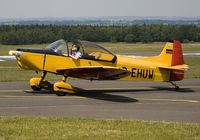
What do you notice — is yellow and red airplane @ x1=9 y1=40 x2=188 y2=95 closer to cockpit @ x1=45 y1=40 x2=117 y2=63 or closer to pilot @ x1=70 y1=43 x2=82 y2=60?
cockpit @ x1=45 y1=40 x2=117 y2=63

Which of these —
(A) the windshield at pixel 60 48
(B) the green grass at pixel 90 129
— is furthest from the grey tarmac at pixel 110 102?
(A) the windshield at pixel 60 48

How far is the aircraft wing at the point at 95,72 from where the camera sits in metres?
11.7

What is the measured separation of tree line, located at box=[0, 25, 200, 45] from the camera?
60094mm

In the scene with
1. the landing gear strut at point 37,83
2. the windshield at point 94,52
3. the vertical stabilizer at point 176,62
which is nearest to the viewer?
the windshield at point 94,52

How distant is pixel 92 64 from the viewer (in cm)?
1305

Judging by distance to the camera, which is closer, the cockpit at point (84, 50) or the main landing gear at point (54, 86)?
the main landing gear at point (54, 86)

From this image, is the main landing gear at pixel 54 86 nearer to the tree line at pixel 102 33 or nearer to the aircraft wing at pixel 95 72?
the aircraft wing at pixel 95 72

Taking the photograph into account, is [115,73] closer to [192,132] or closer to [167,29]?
[192,132]

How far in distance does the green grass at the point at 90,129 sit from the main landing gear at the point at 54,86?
353 cm

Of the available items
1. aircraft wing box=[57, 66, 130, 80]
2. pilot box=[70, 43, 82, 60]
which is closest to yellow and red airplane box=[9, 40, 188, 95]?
aircraft wing box=[57, 66, 130, 80]

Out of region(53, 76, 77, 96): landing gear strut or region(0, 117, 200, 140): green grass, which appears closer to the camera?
region(0, 117, 200, 140): green grass

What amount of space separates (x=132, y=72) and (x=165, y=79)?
1593 millimetres

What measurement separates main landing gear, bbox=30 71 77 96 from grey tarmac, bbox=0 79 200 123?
8.9 inches

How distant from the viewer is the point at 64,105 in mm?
11109
